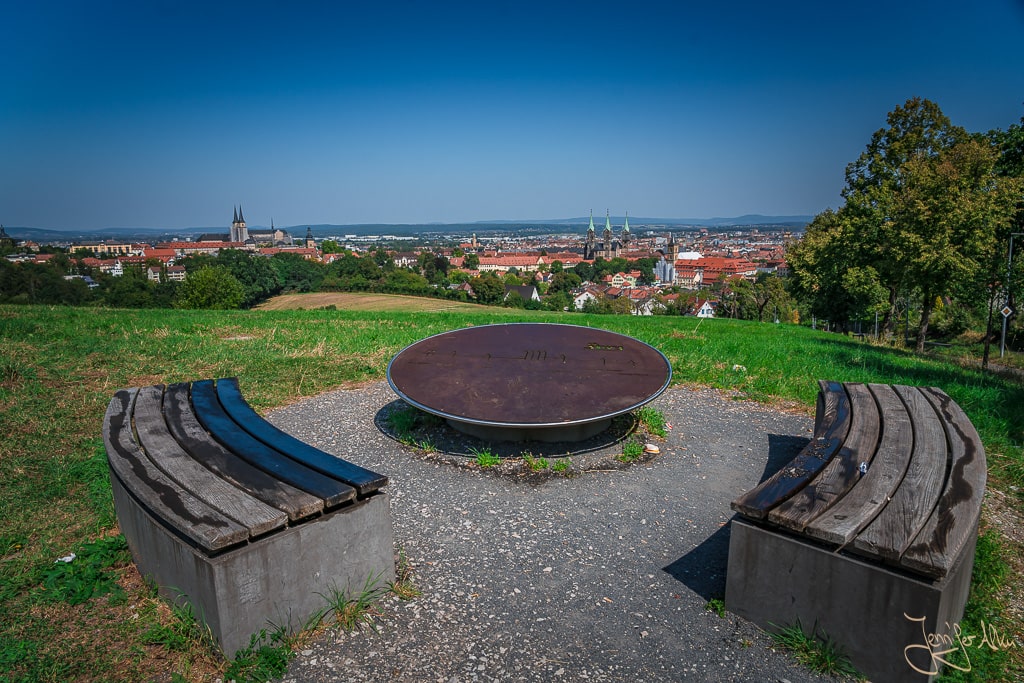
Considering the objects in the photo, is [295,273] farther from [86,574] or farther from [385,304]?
[86,574]

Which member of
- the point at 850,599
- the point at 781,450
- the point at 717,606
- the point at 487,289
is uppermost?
the point at 850,599

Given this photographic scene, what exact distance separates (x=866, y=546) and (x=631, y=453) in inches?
119

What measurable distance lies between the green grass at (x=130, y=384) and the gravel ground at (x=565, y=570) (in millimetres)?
1042

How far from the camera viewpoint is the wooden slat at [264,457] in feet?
10.1

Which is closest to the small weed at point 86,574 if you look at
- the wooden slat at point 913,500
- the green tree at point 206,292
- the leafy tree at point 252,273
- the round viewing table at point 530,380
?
the round viewing table at point 530,380

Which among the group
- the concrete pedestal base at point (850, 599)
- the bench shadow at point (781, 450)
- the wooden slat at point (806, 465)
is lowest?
the bench shadow at point (781, 450)

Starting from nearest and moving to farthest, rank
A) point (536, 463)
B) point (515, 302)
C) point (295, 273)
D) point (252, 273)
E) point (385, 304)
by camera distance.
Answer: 1. point (536, 463)
2. point (385, 304)
3. point (515, 302)
4. point (252, 273)
5. point (295, 273)

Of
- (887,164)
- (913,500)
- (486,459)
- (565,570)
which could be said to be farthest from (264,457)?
(887,164)

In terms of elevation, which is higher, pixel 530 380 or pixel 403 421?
pixel 530 380

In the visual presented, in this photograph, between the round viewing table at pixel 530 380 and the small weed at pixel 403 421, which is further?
the small weed at pixel 403 421

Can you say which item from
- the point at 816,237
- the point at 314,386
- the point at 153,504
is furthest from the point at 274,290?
the point at 153,504

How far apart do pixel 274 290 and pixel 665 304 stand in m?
53.7

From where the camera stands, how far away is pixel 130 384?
25.3 feet

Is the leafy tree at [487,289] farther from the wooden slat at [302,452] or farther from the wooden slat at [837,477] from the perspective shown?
the wooden slat at [837,477]
